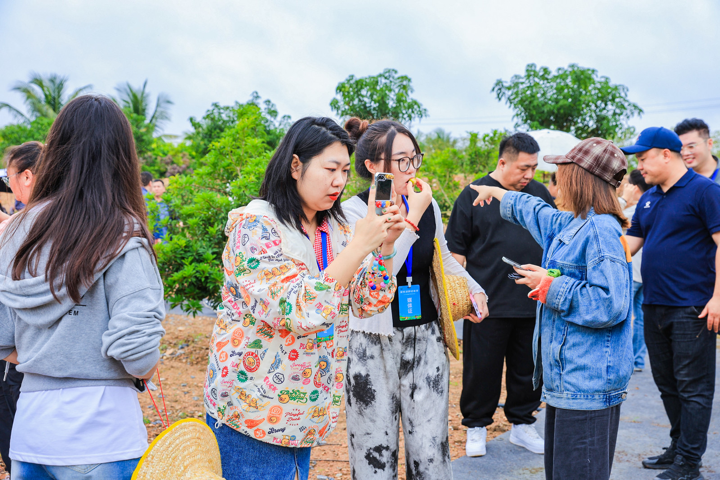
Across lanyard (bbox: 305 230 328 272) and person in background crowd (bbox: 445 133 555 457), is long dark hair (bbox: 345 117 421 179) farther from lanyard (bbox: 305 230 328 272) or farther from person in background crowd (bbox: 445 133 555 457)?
person in background crowd (bbox: 445 133 555 457)

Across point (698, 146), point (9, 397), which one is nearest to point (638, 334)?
point (698, 146)

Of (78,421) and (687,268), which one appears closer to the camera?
(78,421)

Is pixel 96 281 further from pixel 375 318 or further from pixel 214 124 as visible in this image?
pixel 214 124

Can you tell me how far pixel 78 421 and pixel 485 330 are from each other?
2.81 meters

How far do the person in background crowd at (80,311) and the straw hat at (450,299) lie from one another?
54.3 inches

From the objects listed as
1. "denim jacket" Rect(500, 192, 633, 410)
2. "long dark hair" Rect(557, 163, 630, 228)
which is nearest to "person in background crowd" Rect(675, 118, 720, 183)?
"long dark hair" Rect(557, 163, 630, 228)

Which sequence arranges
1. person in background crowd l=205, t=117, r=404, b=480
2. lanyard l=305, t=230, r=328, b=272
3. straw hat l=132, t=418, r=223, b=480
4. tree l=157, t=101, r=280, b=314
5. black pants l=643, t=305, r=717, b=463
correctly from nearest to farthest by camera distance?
1. straw hat l=132, t=418, r=223, b=480
2. person in background crowd l=205, t=117, r=404, b=480
3. lanyard l=305, t=230, r=328, b=272
4. black pants l=643, t=305, r=717, b=463
5. tree l=157, t=101, r=280, b=314

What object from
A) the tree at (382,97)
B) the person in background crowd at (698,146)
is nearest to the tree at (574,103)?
the tree at (382,97)

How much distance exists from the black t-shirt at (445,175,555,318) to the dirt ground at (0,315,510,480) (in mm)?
1133

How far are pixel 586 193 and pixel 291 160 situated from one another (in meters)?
1.35

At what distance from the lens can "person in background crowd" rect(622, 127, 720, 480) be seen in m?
3.25

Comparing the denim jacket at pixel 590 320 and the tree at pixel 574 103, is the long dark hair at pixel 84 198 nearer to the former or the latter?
the denim jacket at pixel 590 320

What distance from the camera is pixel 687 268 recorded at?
3330 millimetres

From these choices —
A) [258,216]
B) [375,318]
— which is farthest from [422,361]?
[258,216]
